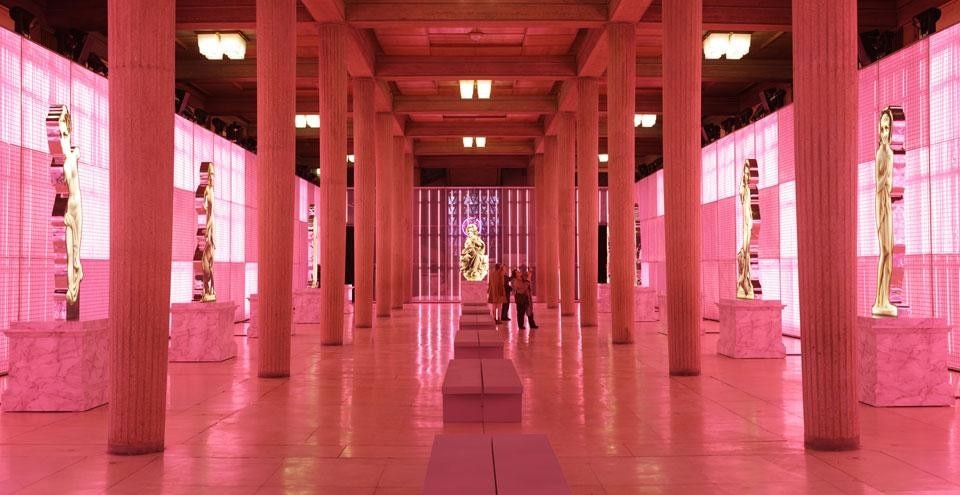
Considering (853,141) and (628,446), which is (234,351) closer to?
(628,446)

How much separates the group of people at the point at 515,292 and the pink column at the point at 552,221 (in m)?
7.55

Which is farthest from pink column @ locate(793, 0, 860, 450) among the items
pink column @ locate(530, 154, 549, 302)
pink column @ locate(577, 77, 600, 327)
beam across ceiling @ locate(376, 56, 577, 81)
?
pink column @ locate(530, 154, 549, 302)

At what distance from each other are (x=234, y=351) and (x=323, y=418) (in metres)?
7.48

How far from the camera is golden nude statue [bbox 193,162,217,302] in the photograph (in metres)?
16.7

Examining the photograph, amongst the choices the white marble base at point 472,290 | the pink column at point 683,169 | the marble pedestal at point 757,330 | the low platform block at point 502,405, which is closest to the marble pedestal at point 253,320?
the pink column at point 683,169

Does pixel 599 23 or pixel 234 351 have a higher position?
pixel 599 23

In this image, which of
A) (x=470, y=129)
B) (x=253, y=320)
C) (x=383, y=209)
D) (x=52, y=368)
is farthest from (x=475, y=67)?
(x=52, y=368)

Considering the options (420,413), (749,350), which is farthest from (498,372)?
(749,350)

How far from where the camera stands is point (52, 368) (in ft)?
35.0

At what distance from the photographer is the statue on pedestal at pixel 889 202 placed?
11461mm

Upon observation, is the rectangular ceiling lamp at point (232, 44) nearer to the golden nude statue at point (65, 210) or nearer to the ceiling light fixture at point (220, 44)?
the ceiling light fixture at point (220, 44)

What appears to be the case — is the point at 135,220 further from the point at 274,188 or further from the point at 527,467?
the point at 274,188

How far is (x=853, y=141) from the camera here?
27.3 ft

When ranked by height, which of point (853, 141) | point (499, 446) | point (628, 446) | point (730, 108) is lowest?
point (628, 446)
